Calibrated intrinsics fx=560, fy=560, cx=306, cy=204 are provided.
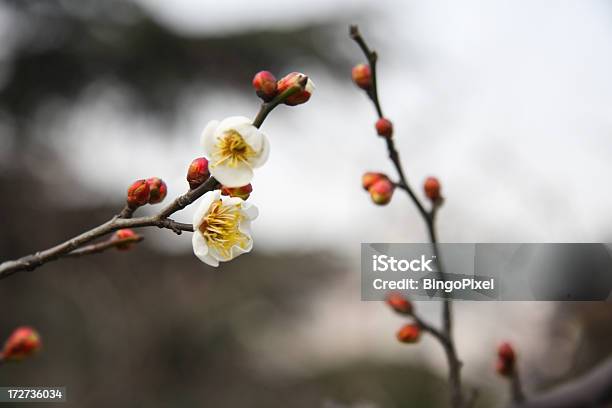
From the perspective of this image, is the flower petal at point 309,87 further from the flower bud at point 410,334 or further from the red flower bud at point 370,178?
the flower bud at point 410,334

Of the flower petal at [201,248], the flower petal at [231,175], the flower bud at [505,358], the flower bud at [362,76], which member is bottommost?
the flower bud at [505,358]

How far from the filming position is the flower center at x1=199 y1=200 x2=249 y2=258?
1.92 feet

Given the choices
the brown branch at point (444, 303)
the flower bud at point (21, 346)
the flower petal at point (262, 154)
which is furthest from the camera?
the flower bud at point (21, 346)

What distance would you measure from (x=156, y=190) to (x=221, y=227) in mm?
78

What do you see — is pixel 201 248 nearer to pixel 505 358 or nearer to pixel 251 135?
pixel 251 135

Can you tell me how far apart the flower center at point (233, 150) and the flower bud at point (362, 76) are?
9.6 inches

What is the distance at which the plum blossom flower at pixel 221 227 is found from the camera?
1.86ft

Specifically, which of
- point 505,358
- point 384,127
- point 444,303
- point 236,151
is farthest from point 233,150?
point 505,358

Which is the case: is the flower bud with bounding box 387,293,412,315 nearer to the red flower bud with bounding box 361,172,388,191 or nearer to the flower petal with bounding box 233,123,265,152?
the red flower bud with bounding box 361,172,388,191

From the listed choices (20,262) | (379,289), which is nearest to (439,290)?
(379,289)

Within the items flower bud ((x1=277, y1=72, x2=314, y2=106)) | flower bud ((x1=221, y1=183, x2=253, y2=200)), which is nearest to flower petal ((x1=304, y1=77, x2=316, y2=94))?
flower bud ((x1=277, y1=72, x2=314, y2=106))

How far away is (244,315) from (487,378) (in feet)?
7.63

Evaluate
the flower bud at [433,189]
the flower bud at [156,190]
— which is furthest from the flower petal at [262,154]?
the flower bud at [433,189]

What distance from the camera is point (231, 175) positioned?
1.70ft
